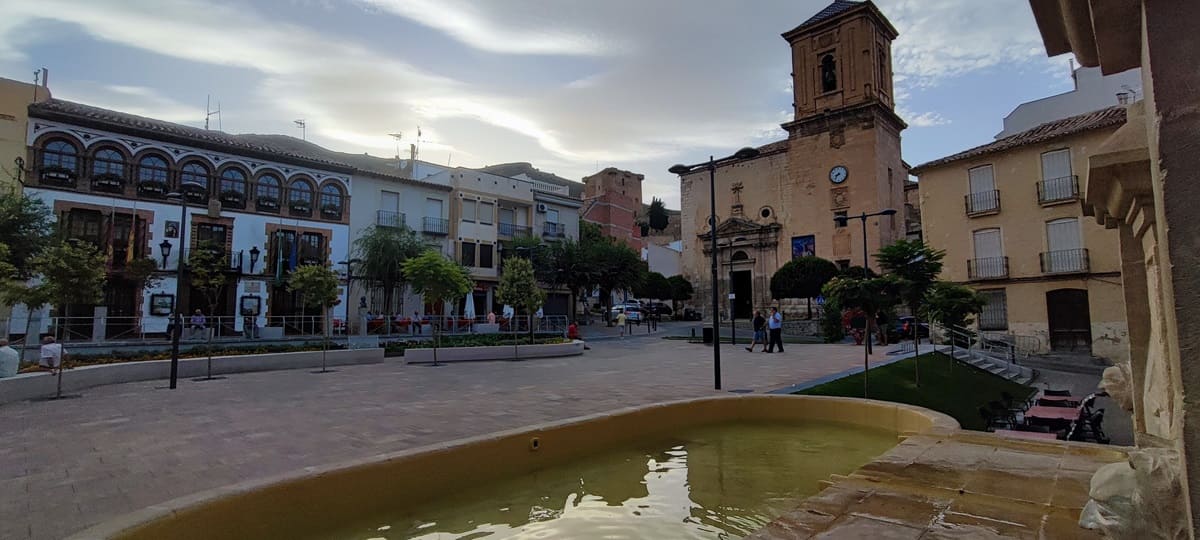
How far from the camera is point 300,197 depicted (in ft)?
103

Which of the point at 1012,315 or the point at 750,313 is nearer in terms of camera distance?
the point at 1012,315

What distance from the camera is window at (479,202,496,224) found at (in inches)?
1530

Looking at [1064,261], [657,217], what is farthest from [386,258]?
[657,217]

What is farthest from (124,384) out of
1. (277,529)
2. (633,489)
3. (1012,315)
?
(1012,315)

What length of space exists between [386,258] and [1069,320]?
31.1m

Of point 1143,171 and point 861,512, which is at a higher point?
point 1143,171

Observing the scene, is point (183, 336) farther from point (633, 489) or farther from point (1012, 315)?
point (1012, 315)

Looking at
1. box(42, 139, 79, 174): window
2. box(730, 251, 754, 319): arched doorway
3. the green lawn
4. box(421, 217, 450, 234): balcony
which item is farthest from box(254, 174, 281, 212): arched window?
the green lawn

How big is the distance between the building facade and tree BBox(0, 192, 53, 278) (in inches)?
74.0

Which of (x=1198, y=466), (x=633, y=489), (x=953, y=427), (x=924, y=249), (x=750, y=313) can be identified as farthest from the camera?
(x=750, y=313)

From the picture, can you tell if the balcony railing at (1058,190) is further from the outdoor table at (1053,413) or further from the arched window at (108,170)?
the arched window at (108,170)

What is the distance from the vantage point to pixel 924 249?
16.1 m

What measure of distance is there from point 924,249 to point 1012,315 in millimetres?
11992

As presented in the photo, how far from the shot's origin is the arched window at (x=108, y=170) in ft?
83.4
